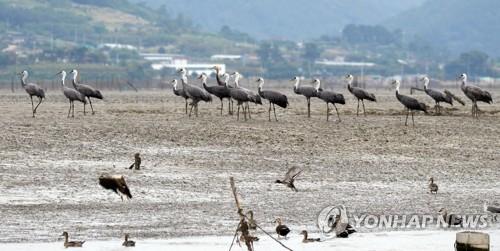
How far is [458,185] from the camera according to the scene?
2344 centimetres

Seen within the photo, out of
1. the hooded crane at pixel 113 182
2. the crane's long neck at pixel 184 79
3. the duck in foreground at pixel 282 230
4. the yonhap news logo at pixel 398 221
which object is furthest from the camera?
the crane's long neck at pixel 184 79

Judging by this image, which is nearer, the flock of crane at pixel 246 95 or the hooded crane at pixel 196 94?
the flock of crane at pixel 246 95

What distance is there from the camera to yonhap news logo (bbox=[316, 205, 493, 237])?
19156 millimetres

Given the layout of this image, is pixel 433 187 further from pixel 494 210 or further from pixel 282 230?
pixel 282 230

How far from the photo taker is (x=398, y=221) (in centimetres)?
1969

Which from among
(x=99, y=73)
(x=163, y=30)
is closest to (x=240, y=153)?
(x=99, y=73)

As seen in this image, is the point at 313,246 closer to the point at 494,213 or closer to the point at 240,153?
the point at 494,213

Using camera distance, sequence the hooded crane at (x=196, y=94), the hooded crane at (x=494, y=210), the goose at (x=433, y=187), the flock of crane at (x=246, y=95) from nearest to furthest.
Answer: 1. the hooded crane at (x=494, y=210)
2. the goose at (x=433, y=187)
3. the flock of crane at (x=246, y=95)
4. the hooded crane at (x=196, y=94)

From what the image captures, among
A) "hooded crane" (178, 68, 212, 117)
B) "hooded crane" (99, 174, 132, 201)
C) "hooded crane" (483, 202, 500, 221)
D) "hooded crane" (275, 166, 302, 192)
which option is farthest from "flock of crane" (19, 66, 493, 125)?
"hooded crane" (99, 174, 132, 201)

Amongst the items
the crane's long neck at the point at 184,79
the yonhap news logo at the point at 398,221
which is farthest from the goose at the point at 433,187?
the crane's long neck at the point at 184,79

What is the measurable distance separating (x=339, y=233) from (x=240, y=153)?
346 inches

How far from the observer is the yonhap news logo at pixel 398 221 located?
62.8 ft

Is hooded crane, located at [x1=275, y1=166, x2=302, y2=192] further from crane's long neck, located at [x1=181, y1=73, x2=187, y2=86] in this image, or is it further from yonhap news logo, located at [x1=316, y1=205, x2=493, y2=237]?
crane's long neck, located at [x1=181, y1=73, x2=187, y2=86]

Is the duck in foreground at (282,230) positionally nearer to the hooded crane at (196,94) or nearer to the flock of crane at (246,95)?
the flock of crane at (246,95)
